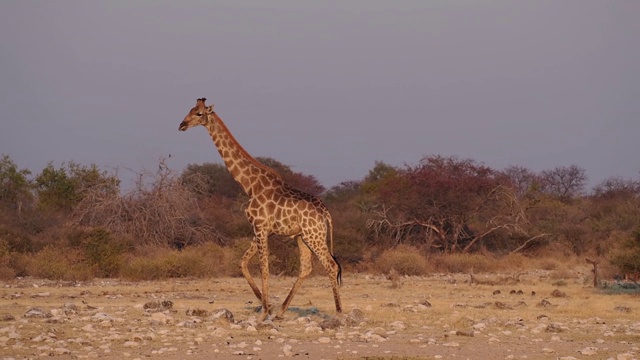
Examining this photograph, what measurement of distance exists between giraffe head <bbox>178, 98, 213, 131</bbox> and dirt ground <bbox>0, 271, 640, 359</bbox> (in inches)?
125

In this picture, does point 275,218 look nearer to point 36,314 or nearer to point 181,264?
point 36,314

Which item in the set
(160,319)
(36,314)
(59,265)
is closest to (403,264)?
(59,265)

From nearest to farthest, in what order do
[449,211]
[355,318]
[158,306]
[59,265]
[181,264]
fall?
[355,318] < [158,306] < [59,265] < [181,264] < [449,211]

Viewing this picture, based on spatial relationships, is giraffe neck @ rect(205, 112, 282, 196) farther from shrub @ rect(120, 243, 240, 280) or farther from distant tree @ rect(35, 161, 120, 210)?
distant tree @ rect(35, 161, 120, 210)

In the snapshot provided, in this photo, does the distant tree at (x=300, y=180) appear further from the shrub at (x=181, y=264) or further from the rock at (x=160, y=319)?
the rock at (x=160, y=319)

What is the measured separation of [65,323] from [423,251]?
20733 mm

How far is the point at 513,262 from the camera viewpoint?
31281 millimetres

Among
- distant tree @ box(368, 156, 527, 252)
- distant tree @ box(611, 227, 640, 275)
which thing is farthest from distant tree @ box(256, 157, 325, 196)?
distant tree @ box(611, 227, 640, 275)

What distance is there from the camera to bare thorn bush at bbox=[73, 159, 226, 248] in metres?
30.1

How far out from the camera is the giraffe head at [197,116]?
14.5 m

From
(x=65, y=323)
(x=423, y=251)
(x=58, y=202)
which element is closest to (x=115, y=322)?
(x=65, y=323)

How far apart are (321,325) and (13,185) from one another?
3087cm

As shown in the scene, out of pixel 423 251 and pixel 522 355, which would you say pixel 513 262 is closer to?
pixel 423 251

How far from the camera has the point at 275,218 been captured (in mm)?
14328
